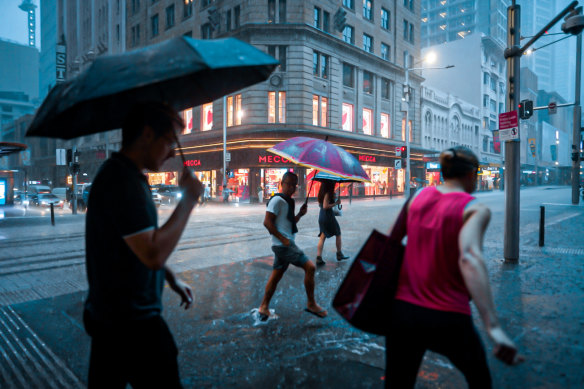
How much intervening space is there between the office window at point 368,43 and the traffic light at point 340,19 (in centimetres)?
434

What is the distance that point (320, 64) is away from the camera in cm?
3212

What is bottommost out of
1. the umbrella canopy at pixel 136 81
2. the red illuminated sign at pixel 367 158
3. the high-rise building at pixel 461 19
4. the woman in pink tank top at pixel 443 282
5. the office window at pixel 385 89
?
the woman in pink tank top at pixel 443 282

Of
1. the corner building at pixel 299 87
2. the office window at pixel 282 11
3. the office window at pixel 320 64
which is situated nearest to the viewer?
the corner building at pixel 299 87

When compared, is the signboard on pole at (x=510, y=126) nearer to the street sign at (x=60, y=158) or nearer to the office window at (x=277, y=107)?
the street sign at (x=60, y=158)

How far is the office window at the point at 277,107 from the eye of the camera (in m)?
30.9

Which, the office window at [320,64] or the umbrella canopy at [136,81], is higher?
the office window at [320,64]

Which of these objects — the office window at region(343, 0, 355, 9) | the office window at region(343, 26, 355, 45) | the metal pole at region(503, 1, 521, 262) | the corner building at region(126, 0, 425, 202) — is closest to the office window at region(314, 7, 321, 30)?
the corner building at region(126, 0, 425, 202)

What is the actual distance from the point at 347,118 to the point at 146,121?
34709mm

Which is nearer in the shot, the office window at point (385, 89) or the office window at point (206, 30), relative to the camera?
the office window at point (206, 30)

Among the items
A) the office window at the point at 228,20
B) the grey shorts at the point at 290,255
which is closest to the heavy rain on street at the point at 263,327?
the grey shorts at the point at 290,255

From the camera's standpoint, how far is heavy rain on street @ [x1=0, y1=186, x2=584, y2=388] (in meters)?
3.41

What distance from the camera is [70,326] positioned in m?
4.54

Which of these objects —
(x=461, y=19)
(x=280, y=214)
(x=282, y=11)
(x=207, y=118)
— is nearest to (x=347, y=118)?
(x=282, y=11)

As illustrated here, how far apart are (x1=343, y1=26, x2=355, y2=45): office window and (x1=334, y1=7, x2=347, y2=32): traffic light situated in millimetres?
1454
